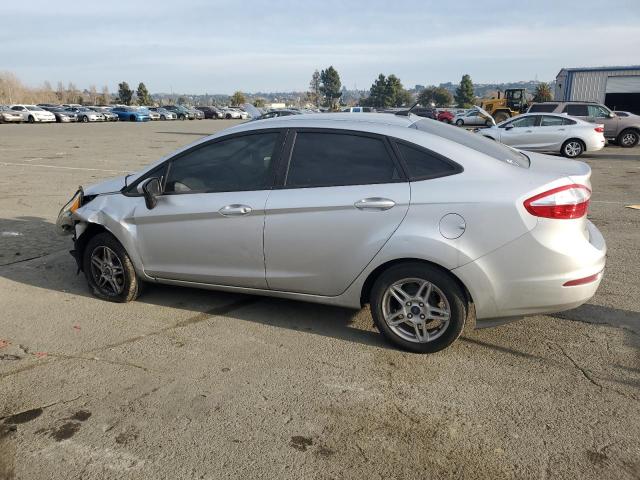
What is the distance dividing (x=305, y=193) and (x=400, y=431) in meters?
1.78

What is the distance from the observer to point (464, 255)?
344cm

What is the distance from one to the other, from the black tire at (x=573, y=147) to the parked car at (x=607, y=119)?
394 cm

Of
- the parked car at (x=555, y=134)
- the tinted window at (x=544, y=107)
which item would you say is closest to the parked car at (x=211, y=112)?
the tinted window at (x=544, y=107)

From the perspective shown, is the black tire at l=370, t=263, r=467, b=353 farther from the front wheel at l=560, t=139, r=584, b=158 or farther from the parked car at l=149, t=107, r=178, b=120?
the parked car at l=149, t=107, r=178, b=120

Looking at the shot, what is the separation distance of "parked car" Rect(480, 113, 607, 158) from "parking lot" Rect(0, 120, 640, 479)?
1260cm

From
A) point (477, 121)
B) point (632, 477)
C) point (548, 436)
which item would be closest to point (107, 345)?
point (548, 436)

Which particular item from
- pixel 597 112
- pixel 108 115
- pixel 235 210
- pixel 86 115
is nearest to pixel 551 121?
pixel 597 112

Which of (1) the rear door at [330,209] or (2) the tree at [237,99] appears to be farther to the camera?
(2) the tree at [237,99]

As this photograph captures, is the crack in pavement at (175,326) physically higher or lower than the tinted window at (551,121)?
lower

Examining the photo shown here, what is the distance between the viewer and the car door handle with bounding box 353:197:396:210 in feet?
11.7

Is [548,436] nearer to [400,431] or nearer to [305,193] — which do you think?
[400,431]

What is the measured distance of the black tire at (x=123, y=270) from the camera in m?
4.63

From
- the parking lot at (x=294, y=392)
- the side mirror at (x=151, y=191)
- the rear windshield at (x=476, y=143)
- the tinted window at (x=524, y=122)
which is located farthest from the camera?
the tinted window at (x=524, y=122)

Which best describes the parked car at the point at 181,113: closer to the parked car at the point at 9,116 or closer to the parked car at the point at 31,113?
the parked car at the point at 31,113
